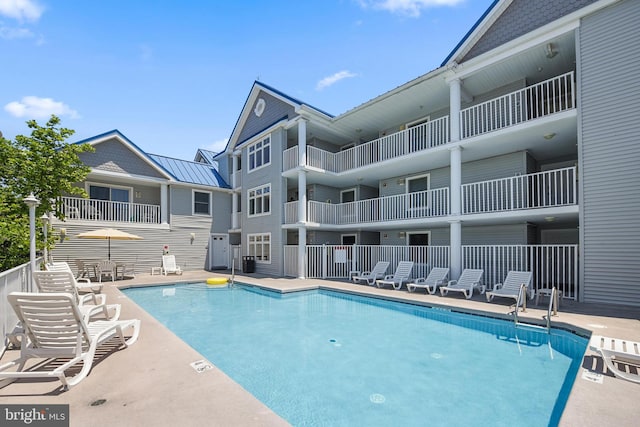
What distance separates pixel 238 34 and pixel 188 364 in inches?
454

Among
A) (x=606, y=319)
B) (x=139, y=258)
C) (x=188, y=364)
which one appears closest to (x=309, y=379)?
(x=188, y=364)

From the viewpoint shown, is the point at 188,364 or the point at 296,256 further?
the point at 296,256

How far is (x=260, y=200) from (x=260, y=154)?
2816 mm

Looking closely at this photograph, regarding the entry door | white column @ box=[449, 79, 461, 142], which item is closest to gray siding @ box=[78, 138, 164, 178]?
the entry door

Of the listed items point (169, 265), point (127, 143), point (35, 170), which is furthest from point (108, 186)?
point (35, 170)

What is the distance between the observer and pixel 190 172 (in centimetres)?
2009

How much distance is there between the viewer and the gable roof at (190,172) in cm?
1906

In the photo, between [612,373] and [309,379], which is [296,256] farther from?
[612,373]

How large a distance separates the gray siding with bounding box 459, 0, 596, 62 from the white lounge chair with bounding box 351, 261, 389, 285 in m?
8.96

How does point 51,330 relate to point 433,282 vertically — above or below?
above

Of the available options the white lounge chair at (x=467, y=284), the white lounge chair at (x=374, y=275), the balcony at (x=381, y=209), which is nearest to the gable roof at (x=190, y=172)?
the balcony at (x=381, y=209)

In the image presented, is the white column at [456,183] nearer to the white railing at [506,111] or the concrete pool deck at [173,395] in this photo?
the white railing at [506,111]

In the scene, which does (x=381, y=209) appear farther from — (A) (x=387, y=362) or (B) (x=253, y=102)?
(B) (x=253, y=102)

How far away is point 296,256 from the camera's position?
599 inches
